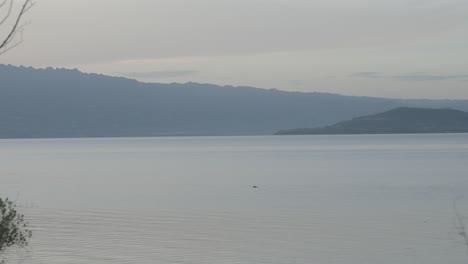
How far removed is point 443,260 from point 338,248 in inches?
170

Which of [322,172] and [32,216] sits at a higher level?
[322,172]

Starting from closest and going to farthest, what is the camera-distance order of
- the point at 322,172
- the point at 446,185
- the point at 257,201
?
the point at 257,201
the point at 446,185
the point at 322,172

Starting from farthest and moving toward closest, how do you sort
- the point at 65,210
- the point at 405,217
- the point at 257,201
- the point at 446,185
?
the point at 446,185 → the point at 257,201 → the point at 65,210 → the point at 405,217

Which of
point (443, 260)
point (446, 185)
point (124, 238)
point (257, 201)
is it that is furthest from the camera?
point (446, 185)

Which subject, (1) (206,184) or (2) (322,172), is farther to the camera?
(2) (322,172)

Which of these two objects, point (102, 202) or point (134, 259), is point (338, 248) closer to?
point (134, 259)

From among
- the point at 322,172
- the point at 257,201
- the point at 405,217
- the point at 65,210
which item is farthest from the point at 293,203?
Result: the point at 322,172

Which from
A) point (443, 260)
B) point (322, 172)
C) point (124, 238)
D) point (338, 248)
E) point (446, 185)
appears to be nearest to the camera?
point (443, 260)

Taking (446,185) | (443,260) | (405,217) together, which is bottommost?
(443,260)

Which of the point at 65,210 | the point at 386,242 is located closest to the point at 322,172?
the point at 65,210

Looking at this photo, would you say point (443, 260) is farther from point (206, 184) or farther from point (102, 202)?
point (206, 184)

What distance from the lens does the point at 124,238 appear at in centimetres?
3416

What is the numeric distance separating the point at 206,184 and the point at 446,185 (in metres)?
19.6

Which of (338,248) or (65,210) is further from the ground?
(65,210)
